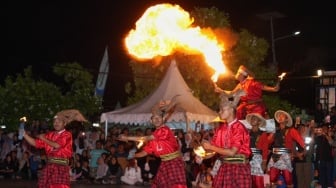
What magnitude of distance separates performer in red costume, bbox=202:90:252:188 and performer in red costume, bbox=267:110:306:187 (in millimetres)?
4330

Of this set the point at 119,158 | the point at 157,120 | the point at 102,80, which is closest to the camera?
the point at 157,120

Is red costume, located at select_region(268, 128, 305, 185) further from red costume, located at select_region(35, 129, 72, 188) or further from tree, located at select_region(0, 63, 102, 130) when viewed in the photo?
tree, located at select_region(0, 63, 102, 130)

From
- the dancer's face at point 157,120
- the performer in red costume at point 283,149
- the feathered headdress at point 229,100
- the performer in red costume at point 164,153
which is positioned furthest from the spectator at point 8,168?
the feathered headdress at point 229,100

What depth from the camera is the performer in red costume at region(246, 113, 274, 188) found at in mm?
9961

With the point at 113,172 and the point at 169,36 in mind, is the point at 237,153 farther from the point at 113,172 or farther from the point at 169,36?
the point at 113,172

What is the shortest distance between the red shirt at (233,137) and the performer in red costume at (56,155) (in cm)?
254

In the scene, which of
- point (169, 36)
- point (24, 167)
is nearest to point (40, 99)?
point (24, 167)

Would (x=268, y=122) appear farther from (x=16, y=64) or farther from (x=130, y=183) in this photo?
(x=16, y=64)

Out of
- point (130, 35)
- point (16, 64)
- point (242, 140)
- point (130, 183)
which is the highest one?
point (16, 64)

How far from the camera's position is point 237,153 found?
6996mm

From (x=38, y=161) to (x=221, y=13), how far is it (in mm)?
11251

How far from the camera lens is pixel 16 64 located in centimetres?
3828

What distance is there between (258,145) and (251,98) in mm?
933

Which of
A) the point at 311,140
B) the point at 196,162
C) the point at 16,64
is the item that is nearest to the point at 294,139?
the point at 311,140
